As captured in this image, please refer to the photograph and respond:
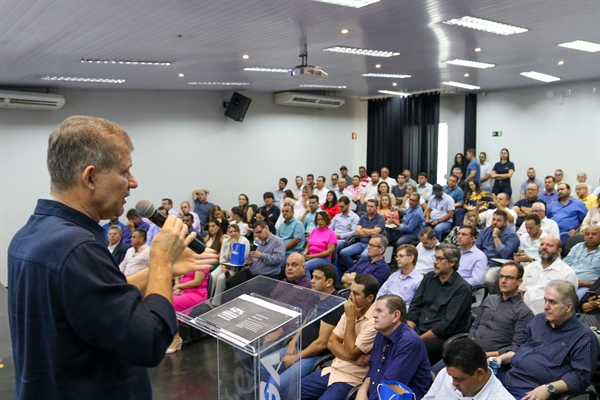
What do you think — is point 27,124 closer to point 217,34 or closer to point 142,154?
point 142,154

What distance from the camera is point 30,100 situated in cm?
780

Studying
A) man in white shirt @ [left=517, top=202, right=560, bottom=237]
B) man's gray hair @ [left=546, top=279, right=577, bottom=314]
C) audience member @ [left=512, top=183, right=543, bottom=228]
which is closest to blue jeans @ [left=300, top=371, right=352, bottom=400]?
man's gray hair @ [left=546, top=279, right=577, bottom=314]

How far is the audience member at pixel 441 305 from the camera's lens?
138 inches

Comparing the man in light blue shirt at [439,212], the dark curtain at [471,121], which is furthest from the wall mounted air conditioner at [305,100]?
the man in light blue shirt at [439,212]

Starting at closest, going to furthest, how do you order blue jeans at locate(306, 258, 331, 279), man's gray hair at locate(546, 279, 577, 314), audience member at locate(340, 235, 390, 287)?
man's gray hair at locate(546, 279, 577, 314) < audience member at locate(340, 235, 390, 287) < blue jeans at locate(306, 258, 331, 279)

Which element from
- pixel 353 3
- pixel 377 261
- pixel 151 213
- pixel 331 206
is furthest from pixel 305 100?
pixel 151 213

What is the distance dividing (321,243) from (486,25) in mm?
3140

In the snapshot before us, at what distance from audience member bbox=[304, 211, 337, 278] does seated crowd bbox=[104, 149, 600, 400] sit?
1cm

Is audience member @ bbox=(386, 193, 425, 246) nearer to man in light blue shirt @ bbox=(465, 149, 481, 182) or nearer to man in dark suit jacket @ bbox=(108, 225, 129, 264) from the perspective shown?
man in dark suit jacket @ bbox=(108, 225, 129, 264)

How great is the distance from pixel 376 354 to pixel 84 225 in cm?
224

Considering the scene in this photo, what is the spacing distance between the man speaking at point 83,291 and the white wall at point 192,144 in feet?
27.0

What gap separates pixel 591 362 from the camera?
8.89ft

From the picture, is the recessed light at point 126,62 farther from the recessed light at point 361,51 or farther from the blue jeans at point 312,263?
the blue jeans at point 312,263

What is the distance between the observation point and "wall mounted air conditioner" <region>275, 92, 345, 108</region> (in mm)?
10815
